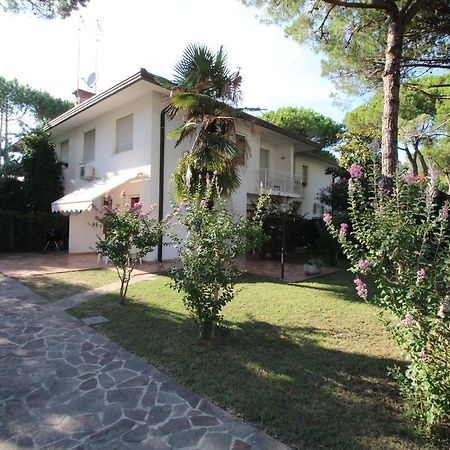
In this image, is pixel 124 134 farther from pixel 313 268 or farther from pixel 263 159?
pixel 313 268

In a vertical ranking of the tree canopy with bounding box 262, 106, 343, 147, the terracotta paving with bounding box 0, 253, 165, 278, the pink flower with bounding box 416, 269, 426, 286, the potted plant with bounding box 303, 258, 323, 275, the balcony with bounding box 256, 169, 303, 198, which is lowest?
the terracotta paving with bounding box 0, 253, 165, 278

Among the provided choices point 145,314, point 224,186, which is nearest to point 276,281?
point 224,186

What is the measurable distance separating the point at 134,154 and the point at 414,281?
1576cm

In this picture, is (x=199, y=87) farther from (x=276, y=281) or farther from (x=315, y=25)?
(x=276, y=281)

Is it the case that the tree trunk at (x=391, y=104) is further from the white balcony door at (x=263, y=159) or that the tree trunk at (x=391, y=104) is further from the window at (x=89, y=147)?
the window at (x=89, y=147)

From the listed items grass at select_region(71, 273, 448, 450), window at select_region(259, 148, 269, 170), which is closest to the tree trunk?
grass at select_region(71, 273, 448, 450)

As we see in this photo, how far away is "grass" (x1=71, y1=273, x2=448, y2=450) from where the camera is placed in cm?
404

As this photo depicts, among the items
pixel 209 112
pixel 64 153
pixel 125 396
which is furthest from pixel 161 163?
pixel 125 396

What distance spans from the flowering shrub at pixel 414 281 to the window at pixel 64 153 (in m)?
23.6

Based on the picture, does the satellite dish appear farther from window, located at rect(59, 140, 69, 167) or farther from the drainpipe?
the drainpipe

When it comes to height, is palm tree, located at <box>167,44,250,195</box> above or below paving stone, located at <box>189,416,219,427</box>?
above

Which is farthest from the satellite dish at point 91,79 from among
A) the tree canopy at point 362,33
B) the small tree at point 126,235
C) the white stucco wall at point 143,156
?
the small tree at point 126,235

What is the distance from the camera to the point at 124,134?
18594mm

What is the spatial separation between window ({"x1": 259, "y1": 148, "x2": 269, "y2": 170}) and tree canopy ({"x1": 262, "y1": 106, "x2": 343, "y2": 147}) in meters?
18.1
